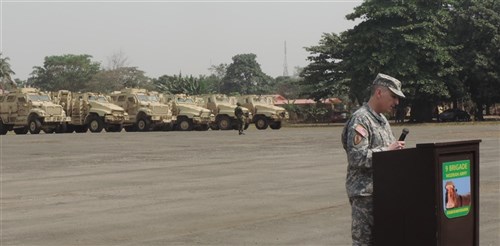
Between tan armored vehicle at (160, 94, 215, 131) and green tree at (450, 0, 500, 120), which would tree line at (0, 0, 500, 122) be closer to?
green tree at (450, 0, 500, 120)

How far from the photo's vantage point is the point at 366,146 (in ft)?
16.2

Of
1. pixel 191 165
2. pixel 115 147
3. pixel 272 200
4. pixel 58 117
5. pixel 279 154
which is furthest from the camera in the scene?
pixel 58 117

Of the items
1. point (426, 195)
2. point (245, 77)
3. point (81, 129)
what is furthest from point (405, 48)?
point (245, 77)

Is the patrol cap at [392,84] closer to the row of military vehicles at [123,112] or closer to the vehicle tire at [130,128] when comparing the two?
the row of military vehicles at [123,112]

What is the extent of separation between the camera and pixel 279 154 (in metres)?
21.5

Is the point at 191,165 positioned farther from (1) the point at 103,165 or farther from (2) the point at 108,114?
(2) the point at 108,114

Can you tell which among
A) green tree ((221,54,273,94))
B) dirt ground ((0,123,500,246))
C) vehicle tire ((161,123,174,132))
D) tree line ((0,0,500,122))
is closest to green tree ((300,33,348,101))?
tree line ((0,0,500,122))

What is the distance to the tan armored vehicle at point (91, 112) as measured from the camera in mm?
42969

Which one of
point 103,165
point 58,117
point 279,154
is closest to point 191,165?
point 103,165

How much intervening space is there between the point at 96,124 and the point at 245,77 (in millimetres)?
109406

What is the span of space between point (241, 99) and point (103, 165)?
98.6 ft

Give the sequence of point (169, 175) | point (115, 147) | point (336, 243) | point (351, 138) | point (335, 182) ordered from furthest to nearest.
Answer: point (115, 147) < point (169, 175) < point (335, 182) < point (336, 243) < point (351, 138)

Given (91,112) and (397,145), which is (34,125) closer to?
(91,112)

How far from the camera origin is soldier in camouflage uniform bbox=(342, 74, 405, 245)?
4.92m
